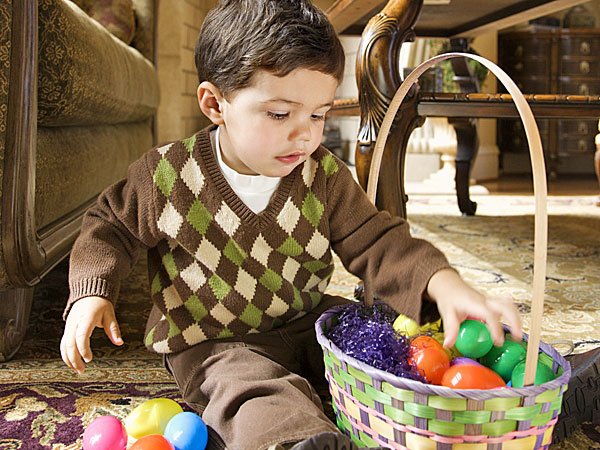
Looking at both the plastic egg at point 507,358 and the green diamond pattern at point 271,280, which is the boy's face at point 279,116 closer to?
the green diamond pattern at point 271,280

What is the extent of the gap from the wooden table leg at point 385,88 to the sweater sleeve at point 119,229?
0.52 metres

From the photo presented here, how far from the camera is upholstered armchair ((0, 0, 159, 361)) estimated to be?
3.07ft

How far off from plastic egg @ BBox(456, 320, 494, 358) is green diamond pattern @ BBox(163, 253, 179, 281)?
390mm

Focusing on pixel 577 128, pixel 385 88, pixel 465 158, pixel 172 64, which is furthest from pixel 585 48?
pixel 385 88

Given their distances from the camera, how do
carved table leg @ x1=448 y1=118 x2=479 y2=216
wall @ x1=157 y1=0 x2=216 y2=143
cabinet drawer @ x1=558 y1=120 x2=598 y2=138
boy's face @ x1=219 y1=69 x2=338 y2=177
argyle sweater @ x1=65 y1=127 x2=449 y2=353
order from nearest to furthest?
boy's face @ x1=219 y1=69 x2=338 y2=177
argyle sweater @ x1=65 y1=127 x2=449 y2=353
carved table leg @ x1=448 y1=118 x2=479 y2=216
wall @ x1=157 y1=0 x2=216 y2=143
cabinet drawer @ x1=558 y1=120 x2=598 y2=138

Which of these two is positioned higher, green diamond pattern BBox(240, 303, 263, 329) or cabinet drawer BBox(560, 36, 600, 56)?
cabinet drawer BBox(560, 36, 600, 56)

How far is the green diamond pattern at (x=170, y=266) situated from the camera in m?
0.96

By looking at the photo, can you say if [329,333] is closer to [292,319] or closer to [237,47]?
[292,319]

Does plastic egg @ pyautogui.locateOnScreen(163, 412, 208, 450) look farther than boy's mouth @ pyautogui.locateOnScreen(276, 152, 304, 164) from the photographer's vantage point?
No

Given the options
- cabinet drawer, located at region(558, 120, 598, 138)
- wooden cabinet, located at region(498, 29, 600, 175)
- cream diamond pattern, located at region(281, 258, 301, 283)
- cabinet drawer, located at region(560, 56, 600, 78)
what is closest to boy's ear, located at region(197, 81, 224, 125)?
cream diamond pattern, located at region(281, 258, 301, 283)

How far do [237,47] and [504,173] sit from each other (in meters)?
3.94

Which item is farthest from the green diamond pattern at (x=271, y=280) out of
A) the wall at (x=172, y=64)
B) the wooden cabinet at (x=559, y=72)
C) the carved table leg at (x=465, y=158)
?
the wooden cabinet at (x=559, y=72)

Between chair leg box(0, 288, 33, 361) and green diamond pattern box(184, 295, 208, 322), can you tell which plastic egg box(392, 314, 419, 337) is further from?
chair leg box(0, 288, 33, 361)

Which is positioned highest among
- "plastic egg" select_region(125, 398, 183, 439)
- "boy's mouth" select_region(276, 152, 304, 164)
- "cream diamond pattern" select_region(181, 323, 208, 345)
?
"boy's mouth" select_region(276, 152, 304, 164)
